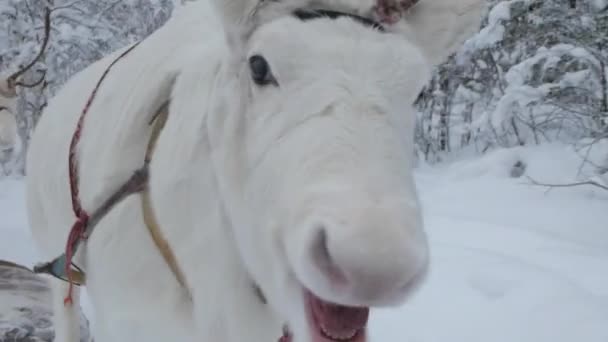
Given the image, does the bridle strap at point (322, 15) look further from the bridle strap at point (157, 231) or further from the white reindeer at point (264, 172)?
the bridle strap at point (157, 231)

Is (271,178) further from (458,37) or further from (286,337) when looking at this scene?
(458,37)

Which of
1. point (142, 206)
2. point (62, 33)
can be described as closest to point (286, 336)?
point (142, 206)

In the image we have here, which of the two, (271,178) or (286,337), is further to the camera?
(286,337)

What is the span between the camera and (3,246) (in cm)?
583

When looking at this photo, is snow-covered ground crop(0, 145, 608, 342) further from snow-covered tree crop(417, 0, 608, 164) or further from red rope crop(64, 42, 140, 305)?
red rope crop(64, 42, 140, 305)

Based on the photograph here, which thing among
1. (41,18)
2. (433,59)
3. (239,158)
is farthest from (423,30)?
(41,18)

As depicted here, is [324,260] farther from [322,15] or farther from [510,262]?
[510,262]

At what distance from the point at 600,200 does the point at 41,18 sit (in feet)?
32.8

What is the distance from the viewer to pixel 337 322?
1.16 meters

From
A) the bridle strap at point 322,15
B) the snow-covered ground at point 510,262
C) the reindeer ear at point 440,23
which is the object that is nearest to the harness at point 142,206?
the bridle strap at point 322,15

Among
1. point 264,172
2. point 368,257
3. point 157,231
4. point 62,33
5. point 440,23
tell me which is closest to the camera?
point 368,257

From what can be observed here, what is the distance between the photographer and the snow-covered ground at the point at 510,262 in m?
3.18

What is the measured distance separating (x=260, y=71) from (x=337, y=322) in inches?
23.1

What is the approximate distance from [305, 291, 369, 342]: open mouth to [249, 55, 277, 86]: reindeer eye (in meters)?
0.50
